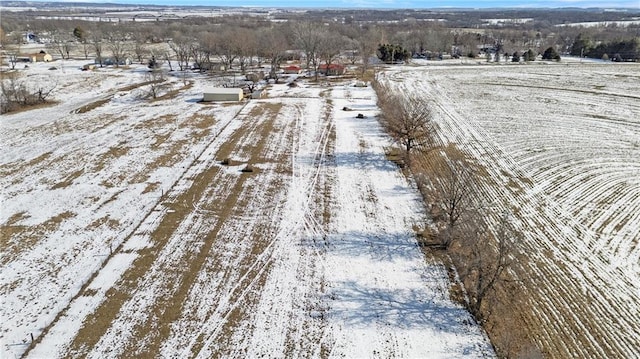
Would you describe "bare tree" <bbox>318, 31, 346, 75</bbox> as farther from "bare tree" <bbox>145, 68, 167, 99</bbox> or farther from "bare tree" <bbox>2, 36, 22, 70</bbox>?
"bare tree" <bbox>2, 36, 22, 70</bbox>

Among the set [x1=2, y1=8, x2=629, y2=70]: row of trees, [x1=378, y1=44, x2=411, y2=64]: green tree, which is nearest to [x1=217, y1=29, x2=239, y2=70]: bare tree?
[x1=2, y1=8, x2=629, y2=70]: row of trees

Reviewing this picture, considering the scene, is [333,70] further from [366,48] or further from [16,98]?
[16,98]

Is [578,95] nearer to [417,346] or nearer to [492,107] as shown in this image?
[492,107]

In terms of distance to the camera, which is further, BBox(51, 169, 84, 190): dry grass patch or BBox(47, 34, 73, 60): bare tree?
BBox(47, 34, 73, 60): bare tree

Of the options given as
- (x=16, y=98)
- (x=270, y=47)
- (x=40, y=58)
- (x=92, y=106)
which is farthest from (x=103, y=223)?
(x=40, y=58)

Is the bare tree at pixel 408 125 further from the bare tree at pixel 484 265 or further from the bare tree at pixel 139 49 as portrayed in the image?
the bare tree at pixel 139 49
